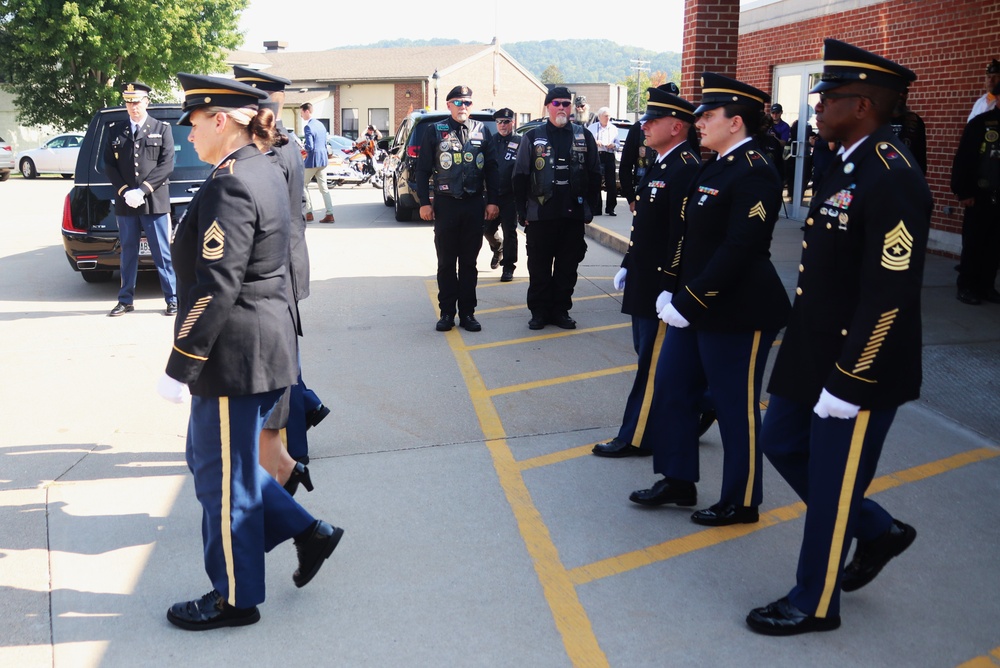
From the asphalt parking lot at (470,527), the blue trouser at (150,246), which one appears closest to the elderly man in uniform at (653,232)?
the asphalt parking lot at (470,527)

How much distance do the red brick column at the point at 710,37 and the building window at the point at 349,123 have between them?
48577 mm

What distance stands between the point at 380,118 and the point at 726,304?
5430cm

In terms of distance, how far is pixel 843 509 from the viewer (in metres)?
3.40

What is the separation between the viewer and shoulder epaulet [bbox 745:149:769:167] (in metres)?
4.16

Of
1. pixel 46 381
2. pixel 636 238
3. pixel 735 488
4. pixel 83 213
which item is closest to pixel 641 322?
pixel 636 238

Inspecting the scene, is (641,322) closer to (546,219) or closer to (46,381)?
(546,219)

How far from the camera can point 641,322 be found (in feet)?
17.8

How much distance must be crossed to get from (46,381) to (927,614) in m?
6.13

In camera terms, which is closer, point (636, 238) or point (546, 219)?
point (636, 238)

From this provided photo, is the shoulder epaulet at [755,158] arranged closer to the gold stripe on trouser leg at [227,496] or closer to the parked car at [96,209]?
the gold stripe on trouser leg at [227,496]

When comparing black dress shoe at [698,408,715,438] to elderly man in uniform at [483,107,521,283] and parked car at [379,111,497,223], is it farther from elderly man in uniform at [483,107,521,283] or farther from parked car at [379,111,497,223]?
parked car at [379,111,497,223]

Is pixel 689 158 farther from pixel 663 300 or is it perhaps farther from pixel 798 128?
pixel 798 128

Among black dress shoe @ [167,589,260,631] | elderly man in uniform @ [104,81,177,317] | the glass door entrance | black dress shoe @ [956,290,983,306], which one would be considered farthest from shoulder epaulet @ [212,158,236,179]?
the glass door entrance

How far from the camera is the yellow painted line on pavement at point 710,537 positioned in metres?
4.11
